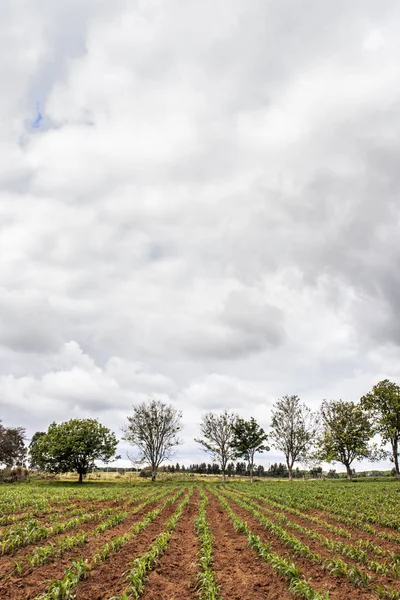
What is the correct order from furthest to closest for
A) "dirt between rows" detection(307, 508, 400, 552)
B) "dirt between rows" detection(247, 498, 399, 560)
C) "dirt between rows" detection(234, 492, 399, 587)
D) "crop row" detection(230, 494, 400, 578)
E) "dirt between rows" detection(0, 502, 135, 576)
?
"dirt between rows" detection(307, 508, 400, 552)
"dirt between rows" detection(247, 498, 399, 560)
"dirt between rows" detection(0, 502, 135, 576)
"crop row" detection(230, 494, 400, 578)
"dirt between rows" detection(234, 492, 399, 587)

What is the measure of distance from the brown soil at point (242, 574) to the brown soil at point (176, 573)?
0.77 m

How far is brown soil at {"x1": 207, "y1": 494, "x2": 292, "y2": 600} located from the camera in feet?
31.0

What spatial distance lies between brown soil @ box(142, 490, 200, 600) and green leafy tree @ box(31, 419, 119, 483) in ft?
161

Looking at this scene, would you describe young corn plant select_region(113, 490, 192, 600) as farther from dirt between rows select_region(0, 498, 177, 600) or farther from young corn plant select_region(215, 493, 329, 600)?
young corn plant select_region(215, 493, 329, 600)

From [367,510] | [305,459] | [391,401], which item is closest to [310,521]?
[367,510]

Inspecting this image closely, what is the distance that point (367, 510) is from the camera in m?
22.2

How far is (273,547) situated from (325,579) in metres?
3.71

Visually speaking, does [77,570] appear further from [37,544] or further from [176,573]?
[37,544]

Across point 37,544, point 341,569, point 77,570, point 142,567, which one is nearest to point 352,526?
point 341,569

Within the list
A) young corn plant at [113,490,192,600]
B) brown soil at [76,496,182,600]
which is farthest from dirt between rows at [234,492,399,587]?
brown soil at [76,496,182,600]

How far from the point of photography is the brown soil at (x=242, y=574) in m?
9.45

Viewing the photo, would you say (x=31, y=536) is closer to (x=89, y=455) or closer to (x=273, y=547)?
(x=273, y=547)

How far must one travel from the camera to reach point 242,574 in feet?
35.7

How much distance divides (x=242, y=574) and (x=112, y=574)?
366 cm
